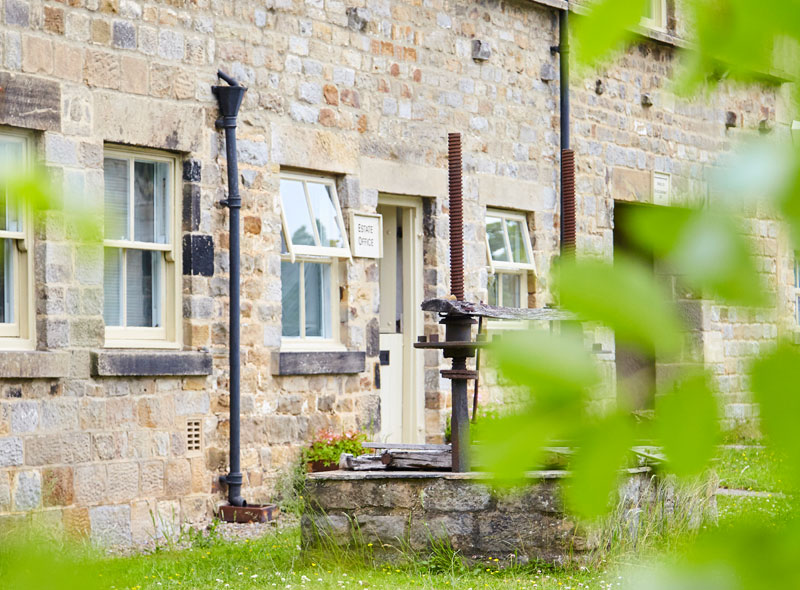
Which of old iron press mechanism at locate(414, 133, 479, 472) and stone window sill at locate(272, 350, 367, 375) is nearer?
old iron press mechanism at locate(414, 133, 479, 472)

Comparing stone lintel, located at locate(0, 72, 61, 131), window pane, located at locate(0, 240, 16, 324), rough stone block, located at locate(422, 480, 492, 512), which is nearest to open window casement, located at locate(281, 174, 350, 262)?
stone lintel, located at locate(0, 72, 61, 131)

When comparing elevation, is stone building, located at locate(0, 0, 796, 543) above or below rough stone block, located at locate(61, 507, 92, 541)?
above

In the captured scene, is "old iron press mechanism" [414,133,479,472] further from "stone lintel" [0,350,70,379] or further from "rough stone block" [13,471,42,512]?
"rough stone block" [13,471,42,512]

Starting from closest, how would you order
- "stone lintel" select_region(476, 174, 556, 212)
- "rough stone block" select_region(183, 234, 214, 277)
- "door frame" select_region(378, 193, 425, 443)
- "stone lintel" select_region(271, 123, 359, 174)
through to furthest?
"rough stone block" select_region(183, 234, 214, 277), "stone lintel" select_region(271, 123, 359, 174), "door frame" select_region(378, 193, 425, 443), "stone lintel" select_region(476, 174, 556, 212)

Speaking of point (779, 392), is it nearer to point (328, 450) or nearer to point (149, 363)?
point (149, 363)

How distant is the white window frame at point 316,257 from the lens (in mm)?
8906

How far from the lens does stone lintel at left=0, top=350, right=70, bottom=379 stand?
707cm

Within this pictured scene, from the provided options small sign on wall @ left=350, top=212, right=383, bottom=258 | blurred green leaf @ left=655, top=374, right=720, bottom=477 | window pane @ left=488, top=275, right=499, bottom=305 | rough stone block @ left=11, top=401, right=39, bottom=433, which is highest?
small sign on wall @ left=350, top=212, right=383, bottom=258

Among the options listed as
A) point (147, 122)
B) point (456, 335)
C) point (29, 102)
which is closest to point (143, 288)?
point (147, 122)

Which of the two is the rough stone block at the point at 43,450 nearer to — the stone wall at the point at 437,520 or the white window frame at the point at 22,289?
the white window frame at the point at 22,289

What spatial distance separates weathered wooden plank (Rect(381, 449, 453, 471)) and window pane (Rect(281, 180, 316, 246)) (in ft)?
8.77

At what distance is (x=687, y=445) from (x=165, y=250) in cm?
779

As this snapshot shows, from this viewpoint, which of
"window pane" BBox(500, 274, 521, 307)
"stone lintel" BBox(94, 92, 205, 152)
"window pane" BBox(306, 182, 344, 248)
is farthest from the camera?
"window pane" BBox(500, 274, 521, 307)

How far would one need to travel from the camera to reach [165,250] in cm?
811
